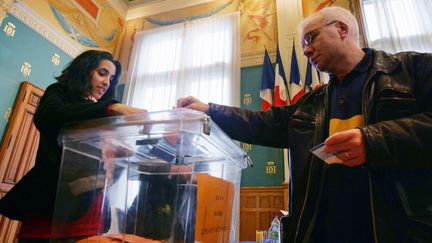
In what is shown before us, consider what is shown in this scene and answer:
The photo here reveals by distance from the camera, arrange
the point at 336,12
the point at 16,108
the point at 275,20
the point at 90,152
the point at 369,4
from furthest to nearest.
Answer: the point at 275,20 → the point at 369,4 → the point at 16,108 → the point at 336,12 → the point at 90,152

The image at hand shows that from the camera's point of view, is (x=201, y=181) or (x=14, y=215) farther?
(x=14, y=215)

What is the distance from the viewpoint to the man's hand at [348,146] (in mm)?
584

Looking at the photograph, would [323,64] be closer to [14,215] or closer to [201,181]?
[201,181]

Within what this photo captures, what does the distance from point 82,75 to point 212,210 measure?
668 millimetres

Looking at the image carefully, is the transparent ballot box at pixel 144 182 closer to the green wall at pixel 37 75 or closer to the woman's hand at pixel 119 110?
the woman's hand at pixel 119 110

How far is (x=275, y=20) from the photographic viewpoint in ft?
13.0

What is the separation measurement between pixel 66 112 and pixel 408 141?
0.80 meters

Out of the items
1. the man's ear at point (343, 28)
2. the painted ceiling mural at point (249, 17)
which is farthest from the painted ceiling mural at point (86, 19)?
the man's ear at point (343, 28)

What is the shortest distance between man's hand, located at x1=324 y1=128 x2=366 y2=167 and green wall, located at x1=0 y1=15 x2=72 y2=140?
→ 334cm

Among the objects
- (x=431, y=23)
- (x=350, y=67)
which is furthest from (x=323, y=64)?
(x=431, y=23)

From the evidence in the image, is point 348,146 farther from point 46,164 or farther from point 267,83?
point 267,83

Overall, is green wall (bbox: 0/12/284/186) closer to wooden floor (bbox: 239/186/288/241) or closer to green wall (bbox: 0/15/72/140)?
green wall (bbox: 0/15/72/140)

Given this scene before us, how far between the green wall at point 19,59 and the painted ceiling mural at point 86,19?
38 cm

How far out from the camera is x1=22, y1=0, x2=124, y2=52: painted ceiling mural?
139 inches
